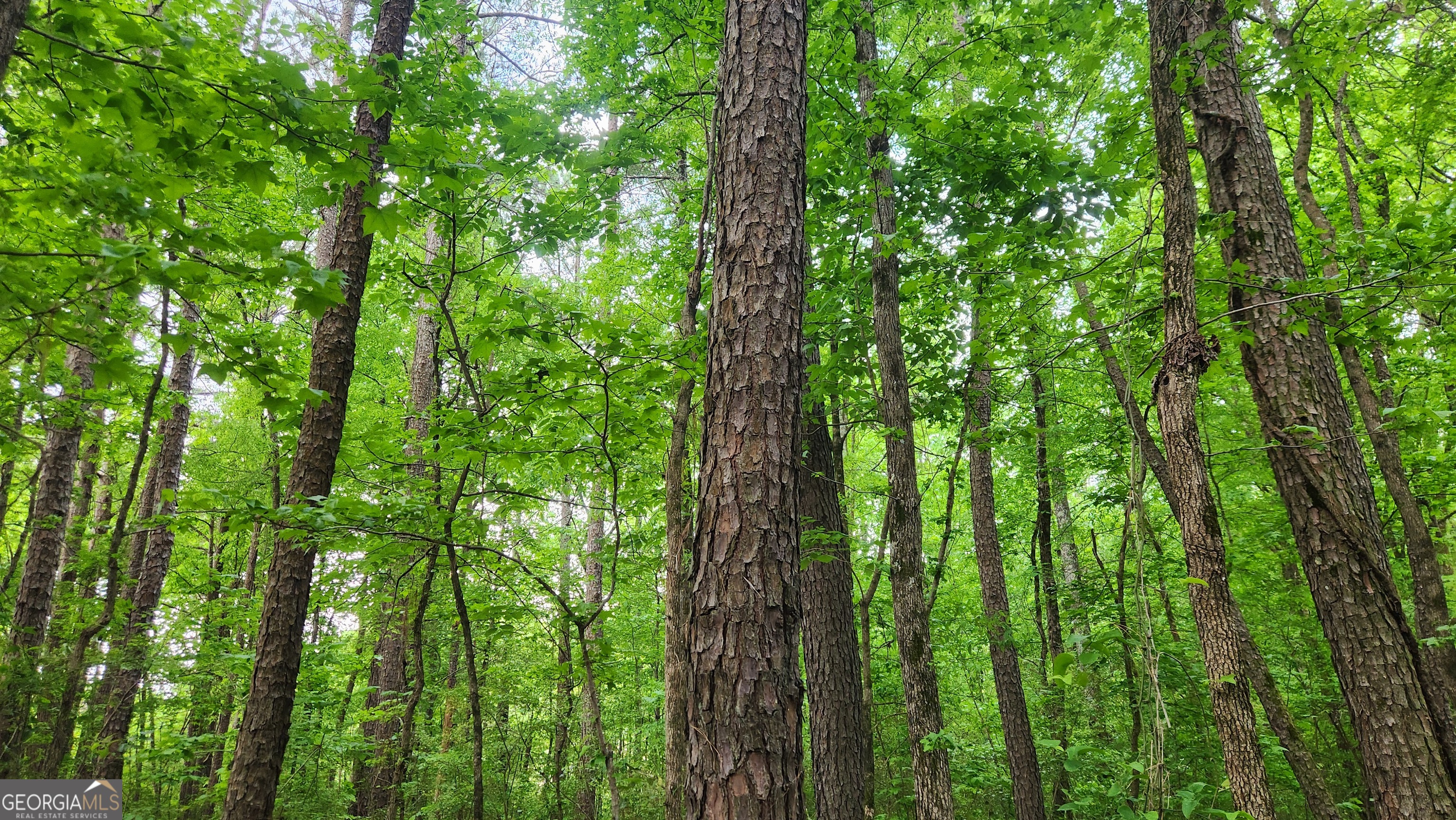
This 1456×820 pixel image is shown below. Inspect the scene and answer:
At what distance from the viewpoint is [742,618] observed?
2.21 metres

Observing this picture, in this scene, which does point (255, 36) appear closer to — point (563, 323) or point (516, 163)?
point (516, 163)

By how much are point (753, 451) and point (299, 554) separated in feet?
11.5

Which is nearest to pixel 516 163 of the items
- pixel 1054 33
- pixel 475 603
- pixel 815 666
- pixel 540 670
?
pixel 475 603

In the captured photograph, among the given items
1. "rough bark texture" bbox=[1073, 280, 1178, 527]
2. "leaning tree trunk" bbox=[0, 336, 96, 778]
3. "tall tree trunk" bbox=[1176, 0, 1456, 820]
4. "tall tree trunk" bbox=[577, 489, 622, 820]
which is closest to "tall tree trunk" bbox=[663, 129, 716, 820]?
"tall tree trunk" bbox=[577, 489, 622, 820]

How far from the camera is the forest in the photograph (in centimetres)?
258

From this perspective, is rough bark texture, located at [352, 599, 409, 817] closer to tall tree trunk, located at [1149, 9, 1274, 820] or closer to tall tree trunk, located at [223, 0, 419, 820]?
tall tree trunk, located at [223, 0, 419, 820]


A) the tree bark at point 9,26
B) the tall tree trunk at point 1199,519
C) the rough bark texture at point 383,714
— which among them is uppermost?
the tree bark at point 9,26

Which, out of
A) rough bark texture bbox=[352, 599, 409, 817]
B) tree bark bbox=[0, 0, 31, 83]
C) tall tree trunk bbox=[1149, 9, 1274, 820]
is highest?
tree bark bbox=[0, 0, 31, 83]

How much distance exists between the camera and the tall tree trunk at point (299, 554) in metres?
3.74

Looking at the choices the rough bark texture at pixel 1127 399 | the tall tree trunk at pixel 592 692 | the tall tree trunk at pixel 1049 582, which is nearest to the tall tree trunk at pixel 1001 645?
the tall tree trunk at pixel 1049 582

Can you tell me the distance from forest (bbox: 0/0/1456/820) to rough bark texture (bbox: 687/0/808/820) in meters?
0.02

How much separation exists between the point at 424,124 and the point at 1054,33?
17.4 feet

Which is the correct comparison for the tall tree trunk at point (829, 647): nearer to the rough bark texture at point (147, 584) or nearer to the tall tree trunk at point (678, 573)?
the tall tree trunk at point (678, 573)

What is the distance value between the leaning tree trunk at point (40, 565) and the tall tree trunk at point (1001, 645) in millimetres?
9903
